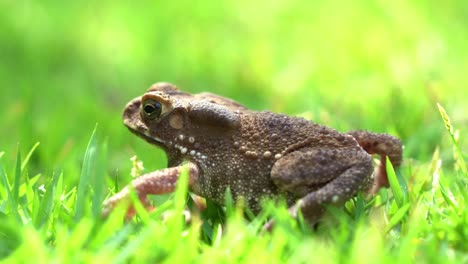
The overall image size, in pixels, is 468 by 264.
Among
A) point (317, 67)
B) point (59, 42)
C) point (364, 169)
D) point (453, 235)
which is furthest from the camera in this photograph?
point (59, 42)

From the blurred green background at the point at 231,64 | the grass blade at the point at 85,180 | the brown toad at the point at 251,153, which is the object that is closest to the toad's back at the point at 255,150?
the brown toad at the point at 251,153

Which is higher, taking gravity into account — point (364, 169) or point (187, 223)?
point (364, 169)

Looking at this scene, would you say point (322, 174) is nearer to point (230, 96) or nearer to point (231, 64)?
point (230, 96)

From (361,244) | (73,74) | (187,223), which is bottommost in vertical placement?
(73,74)

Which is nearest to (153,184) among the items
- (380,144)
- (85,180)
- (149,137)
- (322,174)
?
(85,180)

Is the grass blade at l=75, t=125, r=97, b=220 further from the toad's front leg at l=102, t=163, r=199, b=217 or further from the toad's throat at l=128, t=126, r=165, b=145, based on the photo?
the toad's throat at l=128, t=126, r=165, b=145

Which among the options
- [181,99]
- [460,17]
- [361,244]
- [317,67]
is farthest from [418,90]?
[361,244]

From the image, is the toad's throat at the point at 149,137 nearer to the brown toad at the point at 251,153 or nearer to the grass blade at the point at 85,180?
the brown toad at the point at 251,153

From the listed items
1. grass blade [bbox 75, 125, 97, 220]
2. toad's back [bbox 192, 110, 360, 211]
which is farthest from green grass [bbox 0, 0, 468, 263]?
toad's back [bbox 192, 110, 360, 211]

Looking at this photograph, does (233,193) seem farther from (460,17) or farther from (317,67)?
(460,17)
